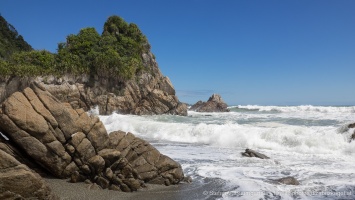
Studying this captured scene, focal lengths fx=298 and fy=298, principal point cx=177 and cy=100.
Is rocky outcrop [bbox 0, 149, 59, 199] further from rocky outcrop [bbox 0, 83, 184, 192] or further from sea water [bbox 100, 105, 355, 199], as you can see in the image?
sea water [bbox 100, 105, 355, 199]

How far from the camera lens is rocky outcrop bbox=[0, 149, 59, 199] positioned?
5.93 metres

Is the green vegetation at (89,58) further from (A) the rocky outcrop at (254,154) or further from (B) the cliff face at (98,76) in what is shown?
(A) the rocky outcrop at (254,154)

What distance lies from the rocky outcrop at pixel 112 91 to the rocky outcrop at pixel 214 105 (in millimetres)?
11170

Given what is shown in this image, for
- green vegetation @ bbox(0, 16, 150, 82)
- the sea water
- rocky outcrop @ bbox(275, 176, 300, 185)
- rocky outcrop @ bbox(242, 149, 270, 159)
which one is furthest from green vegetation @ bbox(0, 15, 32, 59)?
rocky outcrop @ bbox(275, 176, 300, 185)

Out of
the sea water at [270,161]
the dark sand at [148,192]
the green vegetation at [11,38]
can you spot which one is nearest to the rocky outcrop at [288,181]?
the sea water at [270,161]

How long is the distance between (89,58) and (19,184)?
42636 millimetres

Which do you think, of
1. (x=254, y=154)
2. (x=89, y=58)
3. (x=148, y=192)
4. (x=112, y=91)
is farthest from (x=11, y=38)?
(x=148, y=192)

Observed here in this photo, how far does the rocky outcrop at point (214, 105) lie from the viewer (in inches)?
2277

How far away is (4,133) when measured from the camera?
7.91 metres

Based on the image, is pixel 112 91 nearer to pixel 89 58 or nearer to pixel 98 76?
pixel 98 76

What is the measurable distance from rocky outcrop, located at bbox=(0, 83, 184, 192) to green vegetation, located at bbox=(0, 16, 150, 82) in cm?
3687

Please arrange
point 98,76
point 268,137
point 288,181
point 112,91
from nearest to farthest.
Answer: point 288,181 < point 268,137 < point 112,91 < point 98,76

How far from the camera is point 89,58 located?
153 ft

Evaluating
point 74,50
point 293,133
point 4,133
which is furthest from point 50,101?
point 74,50
